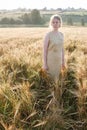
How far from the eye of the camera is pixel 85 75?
562cm

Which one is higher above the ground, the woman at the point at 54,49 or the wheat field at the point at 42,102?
the woman at the point at 54,49

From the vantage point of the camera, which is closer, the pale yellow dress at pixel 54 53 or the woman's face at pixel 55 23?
the woman's face at pixel 55 23

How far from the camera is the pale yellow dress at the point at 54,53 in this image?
245 inches

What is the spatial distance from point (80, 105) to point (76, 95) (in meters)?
0.26

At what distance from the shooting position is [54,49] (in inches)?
250

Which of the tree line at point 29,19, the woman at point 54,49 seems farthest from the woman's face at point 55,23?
the tree line at point 29,19

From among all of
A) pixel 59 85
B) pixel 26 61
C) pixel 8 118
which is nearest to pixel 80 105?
pixel 59 85

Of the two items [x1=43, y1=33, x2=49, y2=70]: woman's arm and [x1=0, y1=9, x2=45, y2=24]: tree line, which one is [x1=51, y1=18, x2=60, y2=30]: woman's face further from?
[x1=0, y1=9, x2=45, y2=24]: tree line

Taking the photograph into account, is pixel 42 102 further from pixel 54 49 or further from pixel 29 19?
pixel 29 19

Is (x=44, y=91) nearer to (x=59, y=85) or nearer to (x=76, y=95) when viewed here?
(x=59, y=85)

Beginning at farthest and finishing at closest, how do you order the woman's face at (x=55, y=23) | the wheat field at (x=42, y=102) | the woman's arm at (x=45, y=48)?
the woman's arm at (x=45, y=48)
the woman's face at (x=55, y=23)
the wheat field at (x=42, y=102)

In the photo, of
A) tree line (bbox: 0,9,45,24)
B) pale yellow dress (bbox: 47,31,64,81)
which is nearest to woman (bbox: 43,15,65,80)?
pale yellow dress (bbox: 47,31,64,81)

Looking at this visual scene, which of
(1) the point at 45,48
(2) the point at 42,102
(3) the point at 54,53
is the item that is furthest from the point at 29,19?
(2) the point at 42,102

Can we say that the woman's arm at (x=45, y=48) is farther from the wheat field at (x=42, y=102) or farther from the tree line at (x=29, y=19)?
the tree line at (x=29, y=19)
